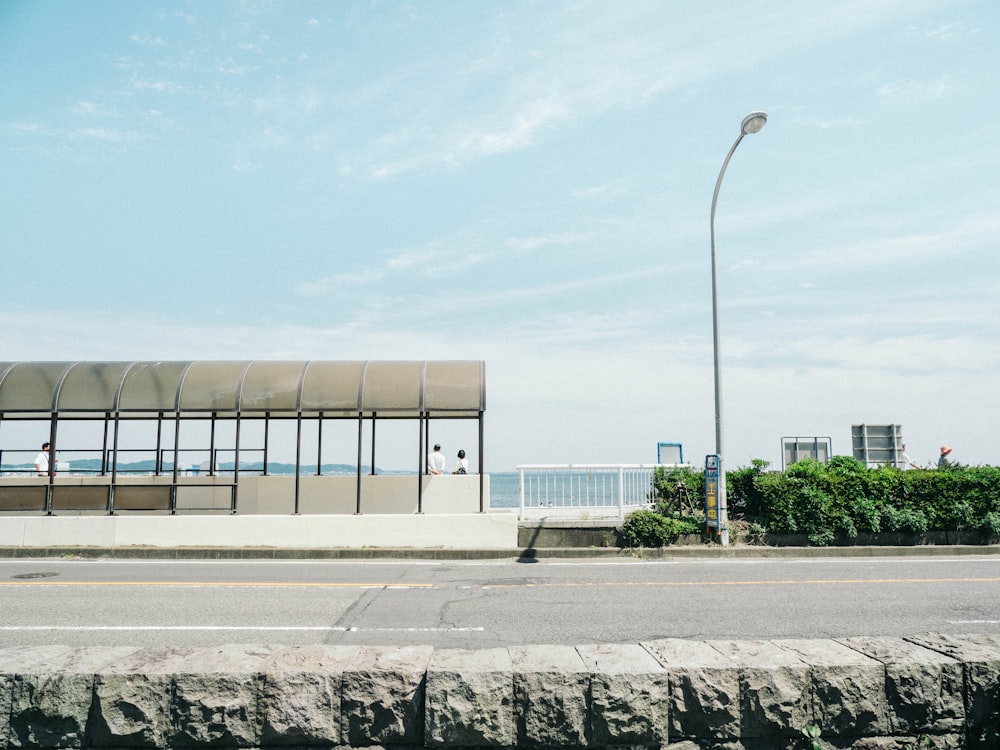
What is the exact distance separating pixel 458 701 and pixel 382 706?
351 mm

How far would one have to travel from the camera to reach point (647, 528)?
603 inches

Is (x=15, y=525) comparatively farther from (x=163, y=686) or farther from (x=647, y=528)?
(x=163, y=686)

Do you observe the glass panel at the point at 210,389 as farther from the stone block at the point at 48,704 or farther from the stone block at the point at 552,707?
the stone block at the point at 552,707

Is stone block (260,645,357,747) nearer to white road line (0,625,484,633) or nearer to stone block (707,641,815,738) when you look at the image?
stone block (707,641,815,738)

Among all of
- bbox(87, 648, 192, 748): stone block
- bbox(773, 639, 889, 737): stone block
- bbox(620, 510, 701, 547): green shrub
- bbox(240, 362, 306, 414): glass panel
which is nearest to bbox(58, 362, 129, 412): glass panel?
bbox(240, 362, 306, 414): glass panel

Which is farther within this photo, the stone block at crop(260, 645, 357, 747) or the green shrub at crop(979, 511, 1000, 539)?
the green shrub at crop(979, 511, 1000, 539)

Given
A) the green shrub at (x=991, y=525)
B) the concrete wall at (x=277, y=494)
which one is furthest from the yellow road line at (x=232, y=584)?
the green shrub at (x=991, y=525)

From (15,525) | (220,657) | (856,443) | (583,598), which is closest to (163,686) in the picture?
(220,657)

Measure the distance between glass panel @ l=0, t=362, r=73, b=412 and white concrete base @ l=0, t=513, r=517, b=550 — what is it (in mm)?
2985

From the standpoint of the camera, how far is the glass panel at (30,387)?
1791cm

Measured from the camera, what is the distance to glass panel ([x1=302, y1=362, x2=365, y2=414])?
1781 centimetres

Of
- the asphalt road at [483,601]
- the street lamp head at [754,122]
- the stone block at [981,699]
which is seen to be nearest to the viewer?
the stone block at [981,699]

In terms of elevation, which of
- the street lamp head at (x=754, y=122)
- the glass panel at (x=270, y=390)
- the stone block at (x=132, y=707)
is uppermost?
the street lamp head at (x=754, y=122)

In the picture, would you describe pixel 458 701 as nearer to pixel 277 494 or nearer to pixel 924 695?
pixel 924 695
